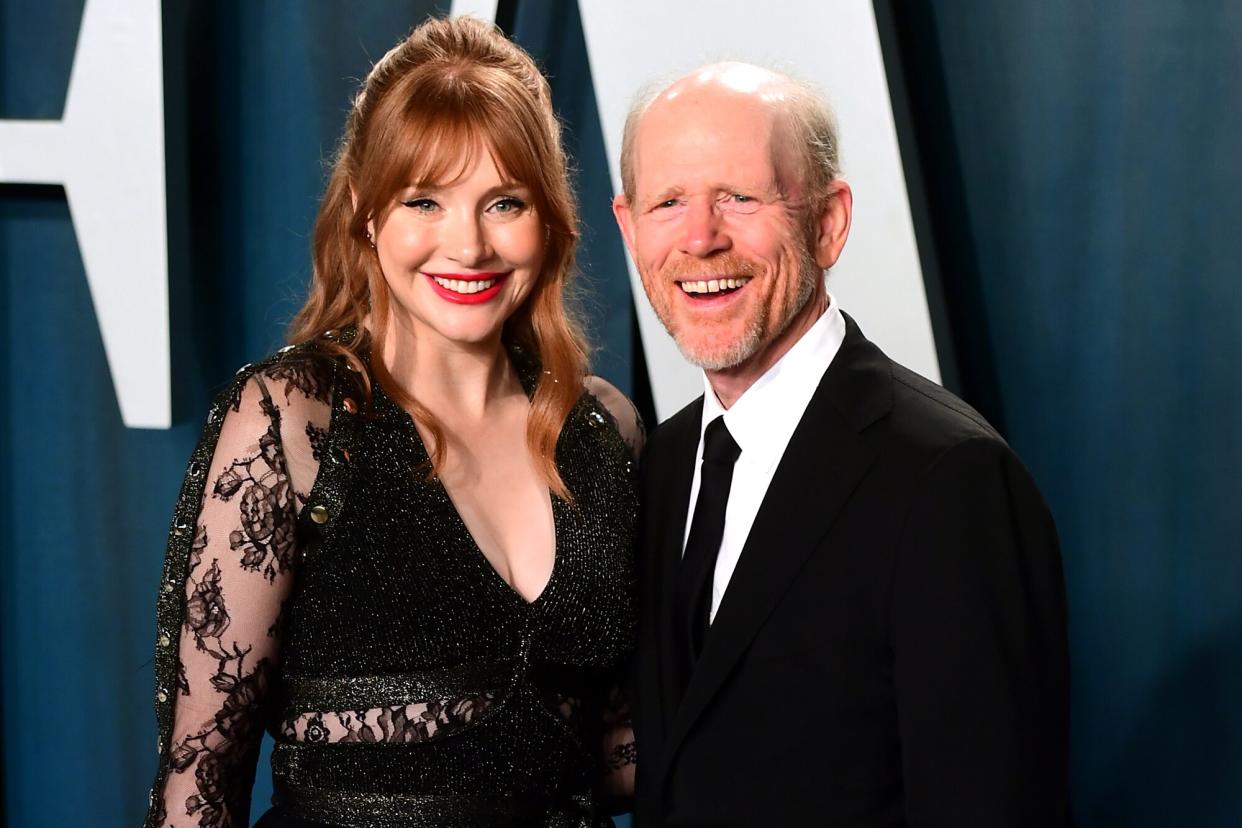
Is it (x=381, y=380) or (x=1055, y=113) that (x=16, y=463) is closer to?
(x=381, y=380)

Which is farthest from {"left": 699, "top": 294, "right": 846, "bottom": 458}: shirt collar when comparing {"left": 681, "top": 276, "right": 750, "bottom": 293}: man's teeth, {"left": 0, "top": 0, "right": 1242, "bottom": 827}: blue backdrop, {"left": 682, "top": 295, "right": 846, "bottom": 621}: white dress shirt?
{"left": 0, "top": 0, "right": 1242, "bottom": 827}: blue backdrop

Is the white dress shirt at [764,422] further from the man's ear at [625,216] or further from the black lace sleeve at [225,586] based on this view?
the black lace sleeve at [225,586]

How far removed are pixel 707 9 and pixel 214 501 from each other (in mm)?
1456

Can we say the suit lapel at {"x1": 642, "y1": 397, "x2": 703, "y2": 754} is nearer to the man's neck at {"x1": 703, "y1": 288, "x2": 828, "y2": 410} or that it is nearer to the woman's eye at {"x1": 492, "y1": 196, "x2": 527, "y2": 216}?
the man's neck at {"x1": 703, "y1": 288, "x2": 828, "y2": 410}

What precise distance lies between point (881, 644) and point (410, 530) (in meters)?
0.70

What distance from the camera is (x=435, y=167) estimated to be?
202 cm

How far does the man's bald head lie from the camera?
1901mm

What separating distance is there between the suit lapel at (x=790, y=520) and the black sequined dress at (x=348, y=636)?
0.91ft

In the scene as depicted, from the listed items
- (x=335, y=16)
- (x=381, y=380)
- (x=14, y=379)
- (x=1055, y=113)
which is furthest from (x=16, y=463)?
(x=1055, y=113)

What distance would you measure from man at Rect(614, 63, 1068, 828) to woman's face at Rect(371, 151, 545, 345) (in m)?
0.17

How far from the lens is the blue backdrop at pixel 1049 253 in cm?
263

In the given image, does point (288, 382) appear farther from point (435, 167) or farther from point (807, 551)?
point (807, 551)

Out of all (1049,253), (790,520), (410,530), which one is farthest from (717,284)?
(1049,253)

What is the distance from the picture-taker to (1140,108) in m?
2.63
